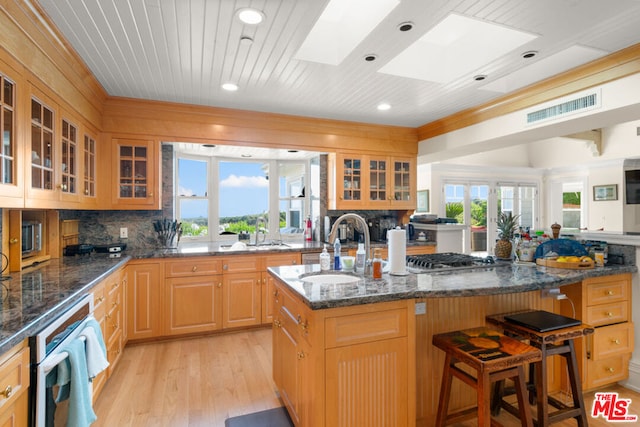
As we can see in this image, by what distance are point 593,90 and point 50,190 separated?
4.11m

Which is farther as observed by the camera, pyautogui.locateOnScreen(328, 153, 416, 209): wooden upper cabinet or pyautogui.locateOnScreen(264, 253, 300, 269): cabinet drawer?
pyautogui.locateOnScreen(328, 153, 416, 209): wooden upper cabinet

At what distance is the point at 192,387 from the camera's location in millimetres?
2572

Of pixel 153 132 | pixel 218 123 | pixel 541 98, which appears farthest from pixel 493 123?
pixel 153 132

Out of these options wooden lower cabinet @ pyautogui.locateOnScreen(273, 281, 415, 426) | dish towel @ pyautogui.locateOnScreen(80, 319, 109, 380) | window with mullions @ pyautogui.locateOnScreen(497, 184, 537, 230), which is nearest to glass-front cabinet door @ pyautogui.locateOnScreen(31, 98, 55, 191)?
dish towel @ pyautogui.locateOnScreen(80, 319, 109, 380)

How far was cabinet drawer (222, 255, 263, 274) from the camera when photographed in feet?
11.8

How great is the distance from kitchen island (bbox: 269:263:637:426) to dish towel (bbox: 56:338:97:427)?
102 centimetres

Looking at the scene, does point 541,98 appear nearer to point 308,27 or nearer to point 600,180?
point 308,27

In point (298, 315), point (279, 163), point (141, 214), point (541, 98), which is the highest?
point (541, 98)

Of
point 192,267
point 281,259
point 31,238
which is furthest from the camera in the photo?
point 281,259

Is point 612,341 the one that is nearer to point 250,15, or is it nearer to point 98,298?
point 250,15

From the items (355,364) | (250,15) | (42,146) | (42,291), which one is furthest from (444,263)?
(42,146)

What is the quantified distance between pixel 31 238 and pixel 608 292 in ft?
14.0

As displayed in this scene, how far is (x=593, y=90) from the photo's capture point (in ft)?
8.80

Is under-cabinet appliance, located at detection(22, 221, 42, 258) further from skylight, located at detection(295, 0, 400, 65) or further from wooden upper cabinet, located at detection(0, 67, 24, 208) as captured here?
skylight, located at detection(295, 0, 400, 65)
